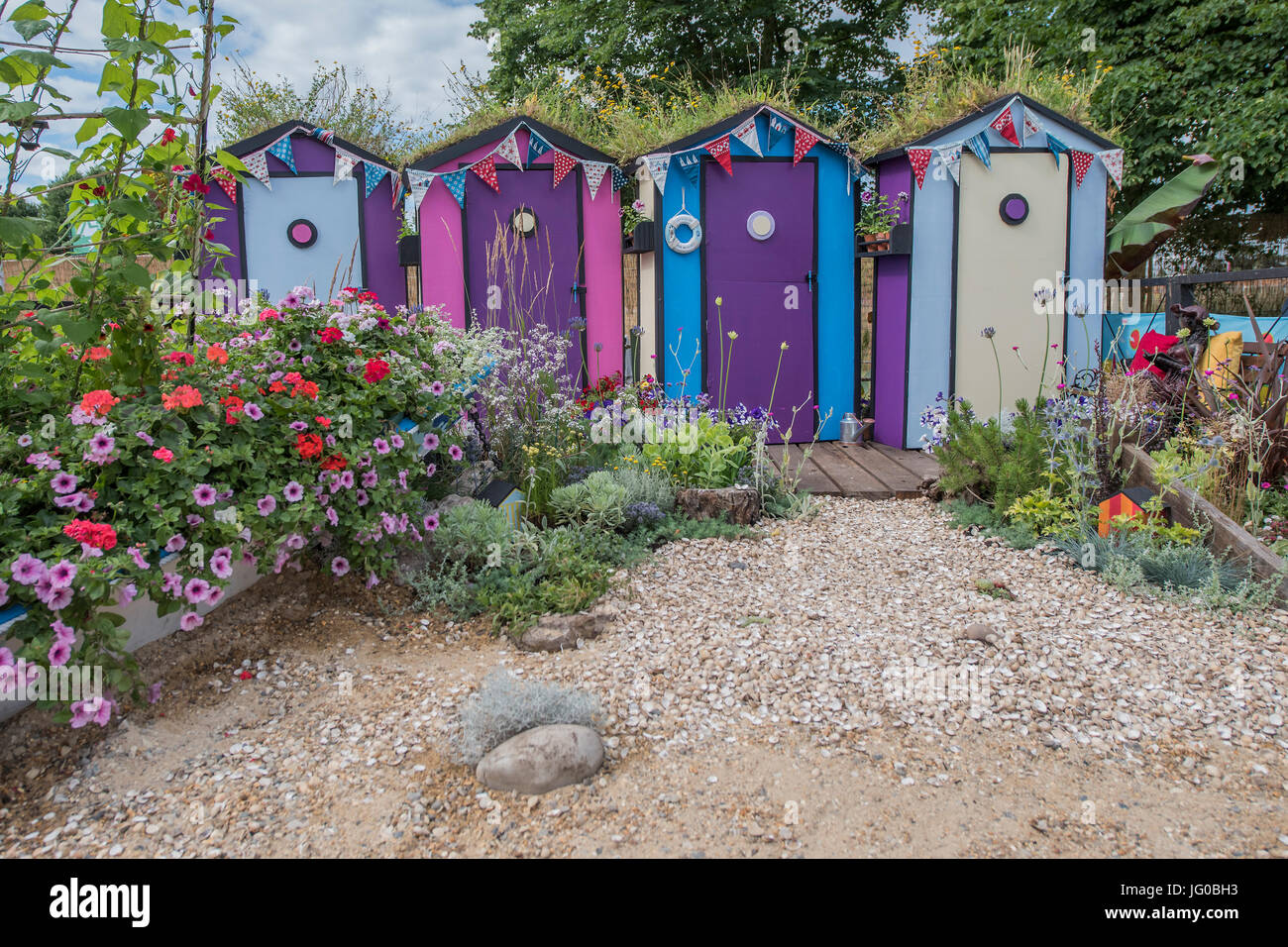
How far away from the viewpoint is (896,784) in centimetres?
229

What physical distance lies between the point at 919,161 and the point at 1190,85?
8500 millimetres

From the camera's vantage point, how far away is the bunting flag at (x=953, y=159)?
605cm

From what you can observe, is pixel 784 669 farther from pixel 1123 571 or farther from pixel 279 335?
pixel 279 335

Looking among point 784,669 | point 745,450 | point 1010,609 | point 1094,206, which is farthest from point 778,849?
point 1094,206

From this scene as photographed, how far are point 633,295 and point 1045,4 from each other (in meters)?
10.8

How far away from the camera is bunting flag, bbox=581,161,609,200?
21.2 ft

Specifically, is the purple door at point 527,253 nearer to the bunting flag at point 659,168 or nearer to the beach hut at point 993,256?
the bunting flag at point 659,168

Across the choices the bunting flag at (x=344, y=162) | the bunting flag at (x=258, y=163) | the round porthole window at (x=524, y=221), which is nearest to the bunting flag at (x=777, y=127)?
the round porthole window at (x=524, y=221)

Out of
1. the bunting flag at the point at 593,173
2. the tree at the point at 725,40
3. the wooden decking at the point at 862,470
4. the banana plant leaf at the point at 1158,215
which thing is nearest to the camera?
the wooden decking at the point at 862,470

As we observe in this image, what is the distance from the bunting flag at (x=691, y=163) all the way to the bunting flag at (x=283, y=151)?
2913 millimetres

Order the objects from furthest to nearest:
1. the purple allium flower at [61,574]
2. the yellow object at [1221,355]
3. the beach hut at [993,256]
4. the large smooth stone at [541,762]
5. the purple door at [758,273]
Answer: the purple door at [758,273] < the beach hut at [993,256] < the yellow object at [1221,355] < the large smooth stone at [541,762] < the purple allium flower at [61,574]

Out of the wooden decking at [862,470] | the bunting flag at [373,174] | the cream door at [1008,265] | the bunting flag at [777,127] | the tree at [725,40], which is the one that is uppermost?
the tree at [725,40]

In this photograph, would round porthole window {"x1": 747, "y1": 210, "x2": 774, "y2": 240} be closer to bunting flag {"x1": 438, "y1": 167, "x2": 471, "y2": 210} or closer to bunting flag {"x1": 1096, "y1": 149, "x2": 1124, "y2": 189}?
bunting flag {"x1": 438, "y1": 167, "x2": 471, "y2": 210}

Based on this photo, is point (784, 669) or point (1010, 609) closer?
point (784, 669)
